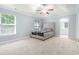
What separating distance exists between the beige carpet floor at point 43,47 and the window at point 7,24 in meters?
0.27

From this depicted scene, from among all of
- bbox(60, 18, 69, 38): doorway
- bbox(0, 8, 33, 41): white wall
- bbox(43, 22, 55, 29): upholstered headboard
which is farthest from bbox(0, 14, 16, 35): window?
bbox(60, 18, 69, 38): doorway

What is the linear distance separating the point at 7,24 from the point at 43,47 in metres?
0.92

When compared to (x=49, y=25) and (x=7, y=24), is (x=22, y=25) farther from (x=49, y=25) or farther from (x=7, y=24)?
(x=49, y=25)

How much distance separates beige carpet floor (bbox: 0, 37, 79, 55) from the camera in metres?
2.12

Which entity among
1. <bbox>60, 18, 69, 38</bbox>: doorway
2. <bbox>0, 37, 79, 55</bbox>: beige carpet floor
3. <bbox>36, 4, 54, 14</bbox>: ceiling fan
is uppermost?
<bbox>36, 4, 54, 14</bbox>: ceiling fan

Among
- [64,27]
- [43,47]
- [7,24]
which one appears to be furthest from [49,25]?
[7,24]

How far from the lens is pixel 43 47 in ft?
7.11

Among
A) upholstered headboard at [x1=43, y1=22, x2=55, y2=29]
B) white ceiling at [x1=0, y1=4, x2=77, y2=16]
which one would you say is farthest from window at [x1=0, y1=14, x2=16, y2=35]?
upholstered headboard at [x1=43, y1=22, x2=55, y2=29]

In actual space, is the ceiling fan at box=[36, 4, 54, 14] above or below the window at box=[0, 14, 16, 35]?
above

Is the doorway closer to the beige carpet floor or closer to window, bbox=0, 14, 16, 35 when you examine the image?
the beige carpet floor

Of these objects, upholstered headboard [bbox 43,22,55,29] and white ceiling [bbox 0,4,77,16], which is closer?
white ceiling [bbox 0,4,77,16]

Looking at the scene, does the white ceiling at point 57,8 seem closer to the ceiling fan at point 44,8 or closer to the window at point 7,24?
the ceiling fan at point 44,8

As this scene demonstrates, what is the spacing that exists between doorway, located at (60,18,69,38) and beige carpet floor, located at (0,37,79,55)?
0.12 m
